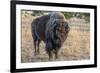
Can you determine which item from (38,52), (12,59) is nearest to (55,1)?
(38,52)

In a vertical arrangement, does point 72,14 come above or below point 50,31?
above

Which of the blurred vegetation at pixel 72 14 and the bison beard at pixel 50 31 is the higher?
the blurred vegetation at pixel 72 14

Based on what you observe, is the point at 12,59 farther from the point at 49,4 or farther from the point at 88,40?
the point at 88,40

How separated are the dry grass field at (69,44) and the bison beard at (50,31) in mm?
41

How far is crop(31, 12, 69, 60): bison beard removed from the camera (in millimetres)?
2016

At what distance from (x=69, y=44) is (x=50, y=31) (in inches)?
9.8

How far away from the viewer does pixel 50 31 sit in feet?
6.75

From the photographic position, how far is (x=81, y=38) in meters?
2.18

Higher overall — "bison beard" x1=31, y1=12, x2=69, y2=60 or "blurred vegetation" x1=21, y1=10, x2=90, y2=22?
"blurred vegetation" x1=21, y1=10, x2=90, y2=22

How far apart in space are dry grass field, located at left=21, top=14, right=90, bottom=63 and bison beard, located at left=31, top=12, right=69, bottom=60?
4cm

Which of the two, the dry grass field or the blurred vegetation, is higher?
the blurred vegetation

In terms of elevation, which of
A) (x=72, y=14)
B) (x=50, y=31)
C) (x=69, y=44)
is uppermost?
(x=72, y=14)

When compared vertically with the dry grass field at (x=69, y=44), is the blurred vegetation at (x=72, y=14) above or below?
above

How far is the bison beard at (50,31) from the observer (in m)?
2.02
